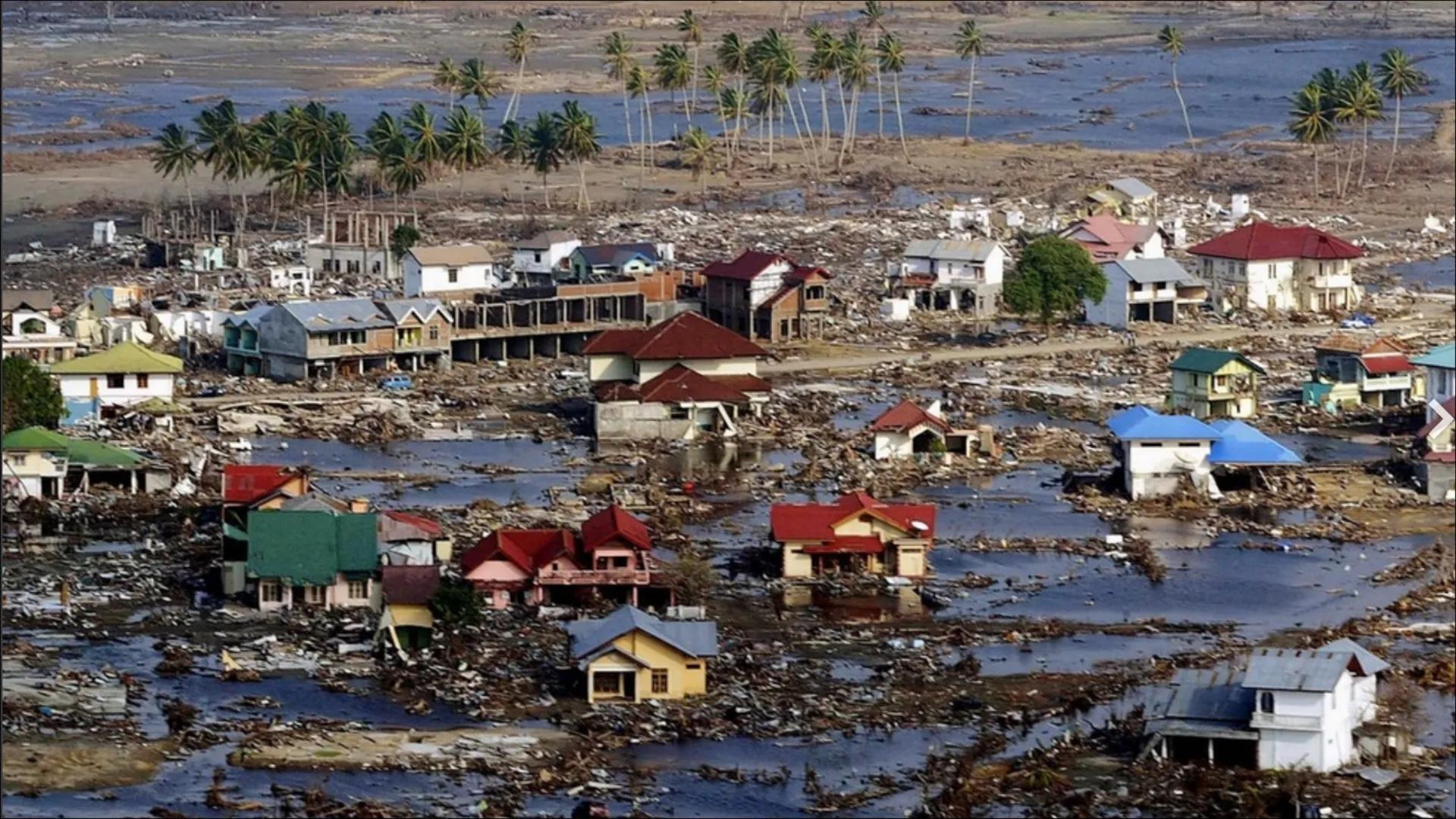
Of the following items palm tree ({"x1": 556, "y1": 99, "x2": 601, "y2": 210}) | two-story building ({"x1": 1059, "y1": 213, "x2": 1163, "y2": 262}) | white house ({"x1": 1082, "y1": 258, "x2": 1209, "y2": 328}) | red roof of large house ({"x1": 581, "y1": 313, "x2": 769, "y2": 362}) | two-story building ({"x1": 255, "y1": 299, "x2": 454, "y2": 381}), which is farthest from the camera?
palm tree ({"x1": 556, "y1": 99, "x2": 601, "y2": 210})

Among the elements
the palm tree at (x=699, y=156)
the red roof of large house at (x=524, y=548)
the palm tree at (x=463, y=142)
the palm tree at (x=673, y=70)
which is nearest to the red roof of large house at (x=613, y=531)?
the red roof of large house at (x=524, y=548)

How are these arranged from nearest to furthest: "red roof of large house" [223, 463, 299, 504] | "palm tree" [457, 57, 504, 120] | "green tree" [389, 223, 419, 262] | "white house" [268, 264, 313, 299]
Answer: "red roof of large house" [223, 463, 299, 504], "white house" [268, 264, 313, 299], "green tree" [389, 223, 419, 262], "palm tree" [457, 57, 504, 120]

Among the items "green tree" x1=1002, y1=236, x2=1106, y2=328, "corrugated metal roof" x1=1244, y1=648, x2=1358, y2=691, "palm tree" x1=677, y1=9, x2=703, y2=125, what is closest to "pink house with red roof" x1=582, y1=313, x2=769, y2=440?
"green tree" x1=1002, y1=236, x2=1106, y2=328

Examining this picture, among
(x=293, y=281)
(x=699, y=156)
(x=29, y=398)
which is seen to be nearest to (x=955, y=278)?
(x=293, y=281)

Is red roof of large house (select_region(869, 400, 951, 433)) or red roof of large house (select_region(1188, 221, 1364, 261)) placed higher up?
red roof of large house (select_region(1188, 221, 1364, 261))

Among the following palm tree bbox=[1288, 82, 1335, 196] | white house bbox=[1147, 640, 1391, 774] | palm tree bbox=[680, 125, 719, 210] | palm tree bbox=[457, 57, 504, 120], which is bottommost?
white house bbox=[1147, 640, 1391, 774]

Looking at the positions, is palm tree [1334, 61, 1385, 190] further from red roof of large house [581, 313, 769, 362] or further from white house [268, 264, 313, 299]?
red roof of large house [581, 313, 769, 362]

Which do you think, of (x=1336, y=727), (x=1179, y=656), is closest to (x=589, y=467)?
(x=1179, y=656)

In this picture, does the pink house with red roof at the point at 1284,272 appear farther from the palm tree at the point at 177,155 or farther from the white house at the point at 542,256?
the palm tree at the point at 177,155
